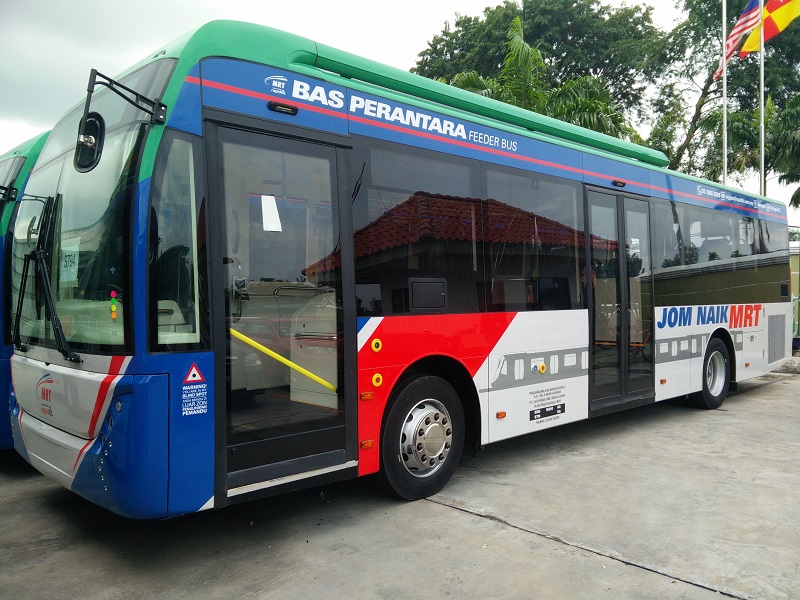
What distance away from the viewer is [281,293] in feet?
13.4

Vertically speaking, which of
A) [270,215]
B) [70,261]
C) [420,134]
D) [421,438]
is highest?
[420,134]

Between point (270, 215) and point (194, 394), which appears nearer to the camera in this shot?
point (194, 394)

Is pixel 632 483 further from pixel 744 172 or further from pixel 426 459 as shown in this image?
pixel 744 172

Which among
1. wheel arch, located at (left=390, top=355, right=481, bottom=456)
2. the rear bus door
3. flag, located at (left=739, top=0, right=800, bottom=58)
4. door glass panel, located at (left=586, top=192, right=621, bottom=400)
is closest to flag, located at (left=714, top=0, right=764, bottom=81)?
flag, located at (left=739, top=0, right=800, bottom=58)

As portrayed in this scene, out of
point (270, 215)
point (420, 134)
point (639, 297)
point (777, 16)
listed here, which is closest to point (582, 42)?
point (777, 16)

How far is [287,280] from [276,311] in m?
0.23

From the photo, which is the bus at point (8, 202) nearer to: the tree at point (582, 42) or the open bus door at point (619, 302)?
the open bus door at point (619, 302)

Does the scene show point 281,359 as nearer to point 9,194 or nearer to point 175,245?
point 175,245

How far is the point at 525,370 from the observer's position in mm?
5883

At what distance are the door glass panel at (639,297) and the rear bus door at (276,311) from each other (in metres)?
4.18

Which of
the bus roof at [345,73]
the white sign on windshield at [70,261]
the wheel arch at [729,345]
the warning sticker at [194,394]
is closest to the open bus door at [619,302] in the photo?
the bus roof at [345,73]

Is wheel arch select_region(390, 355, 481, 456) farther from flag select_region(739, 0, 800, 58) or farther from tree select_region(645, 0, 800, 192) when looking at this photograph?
tree select_region(645, 0, 800, 192)

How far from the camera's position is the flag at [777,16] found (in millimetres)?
16375

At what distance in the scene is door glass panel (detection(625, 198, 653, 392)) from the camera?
286 inches
